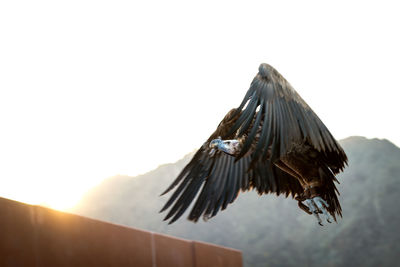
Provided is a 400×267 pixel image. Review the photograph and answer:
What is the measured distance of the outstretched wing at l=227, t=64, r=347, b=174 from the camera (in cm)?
308

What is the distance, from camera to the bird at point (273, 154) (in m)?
3.15

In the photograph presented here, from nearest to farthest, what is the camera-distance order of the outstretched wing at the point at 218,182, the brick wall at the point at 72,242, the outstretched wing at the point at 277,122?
1. the outstretched wing at the point at 277,122
2. the outstretched wing at the point at 218,182
3. the brick wall at the point at 72,242

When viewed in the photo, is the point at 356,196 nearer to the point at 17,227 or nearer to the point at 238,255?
the point at 238,255

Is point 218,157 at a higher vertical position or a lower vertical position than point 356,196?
lower

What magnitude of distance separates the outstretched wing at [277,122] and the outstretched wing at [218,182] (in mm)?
834

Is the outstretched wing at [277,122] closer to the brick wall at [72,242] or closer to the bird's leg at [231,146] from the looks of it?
the bird's leg at [231,146]

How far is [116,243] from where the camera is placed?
6.54 m

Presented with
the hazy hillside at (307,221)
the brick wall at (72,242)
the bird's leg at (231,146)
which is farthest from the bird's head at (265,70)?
the hazy hillside at (307,221)

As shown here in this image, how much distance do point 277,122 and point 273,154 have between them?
263 millimetres

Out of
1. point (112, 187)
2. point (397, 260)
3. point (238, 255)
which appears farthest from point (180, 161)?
point (238, 255)

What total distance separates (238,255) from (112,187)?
27.5 m

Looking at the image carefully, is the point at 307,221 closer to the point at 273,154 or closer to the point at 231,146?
the point at 231,146

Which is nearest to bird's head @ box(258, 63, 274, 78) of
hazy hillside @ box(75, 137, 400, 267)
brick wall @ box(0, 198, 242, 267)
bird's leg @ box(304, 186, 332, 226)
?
bird's leg @ box(304, 186, 332, 226)

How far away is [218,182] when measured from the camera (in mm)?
4707
